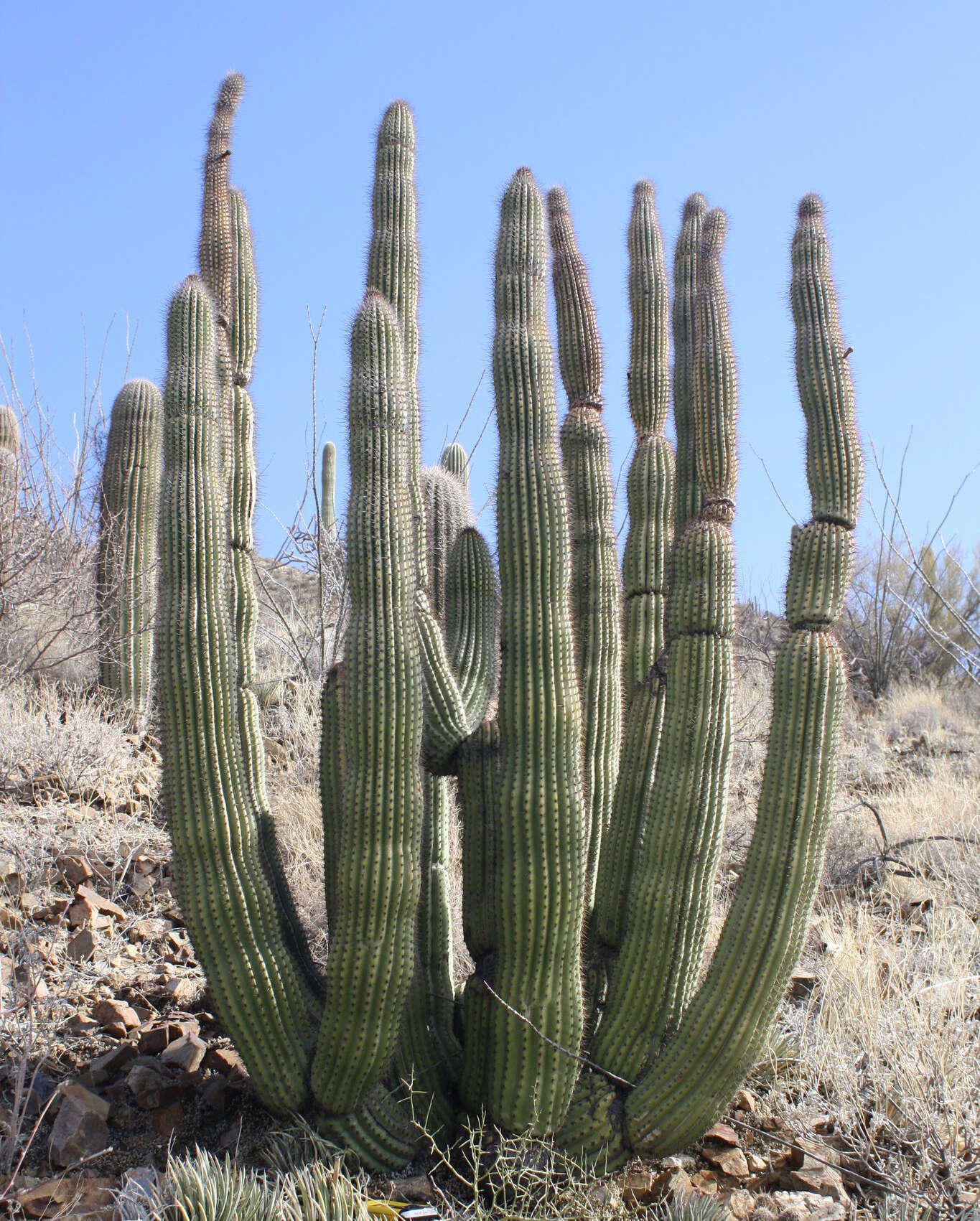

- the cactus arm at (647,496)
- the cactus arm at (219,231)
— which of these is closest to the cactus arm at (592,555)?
Result: the cactus arm at (647,496)

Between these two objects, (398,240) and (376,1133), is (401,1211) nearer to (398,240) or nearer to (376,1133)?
(376,1133)

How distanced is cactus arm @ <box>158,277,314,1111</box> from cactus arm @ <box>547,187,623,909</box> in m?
1.34

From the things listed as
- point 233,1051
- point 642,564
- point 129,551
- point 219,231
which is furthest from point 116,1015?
point 129,551

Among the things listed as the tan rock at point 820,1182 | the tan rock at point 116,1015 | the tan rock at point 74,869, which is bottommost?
the tan rock at point 820,1182

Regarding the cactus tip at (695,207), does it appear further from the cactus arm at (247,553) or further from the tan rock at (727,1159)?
the tan rock at (727,1159)

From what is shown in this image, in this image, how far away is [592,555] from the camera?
4.91 meters

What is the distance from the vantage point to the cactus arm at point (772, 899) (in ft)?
13.1

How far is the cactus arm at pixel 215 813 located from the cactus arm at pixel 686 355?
1.89 metres

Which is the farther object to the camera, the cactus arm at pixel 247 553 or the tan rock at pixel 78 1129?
the cactus arm at pixel 247 553

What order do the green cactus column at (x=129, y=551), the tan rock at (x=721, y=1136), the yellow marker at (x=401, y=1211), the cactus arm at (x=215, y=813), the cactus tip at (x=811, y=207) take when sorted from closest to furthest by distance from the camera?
the yellow marker at (x=401, y=1211) → the cactus arm at (x=215, y=813) → the tan rock at (x=721, y=1136) → the cactus tip at (x=811, y=207) → the green cactus column at (x=129, y=551)


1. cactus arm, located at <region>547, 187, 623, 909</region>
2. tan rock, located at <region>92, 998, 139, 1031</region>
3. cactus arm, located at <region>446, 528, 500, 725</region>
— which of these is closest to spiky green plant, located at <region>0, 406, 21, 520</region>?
tan rock, located at <region>92, 998, 139, 1031</region>

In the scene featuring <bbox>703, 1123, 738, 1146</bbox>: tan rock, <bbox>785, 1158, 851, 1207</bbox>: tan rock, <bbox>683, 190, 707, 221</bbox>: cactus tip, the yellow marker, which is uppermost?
<bbox>683, 190, 707, 221</bbox>: cactus tip

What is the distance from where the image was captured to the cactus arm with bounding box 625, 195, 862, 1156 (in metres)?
3.98

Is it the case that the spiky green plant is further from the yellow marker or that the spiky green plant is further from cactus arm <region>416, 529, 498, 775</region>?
the yellow marker
